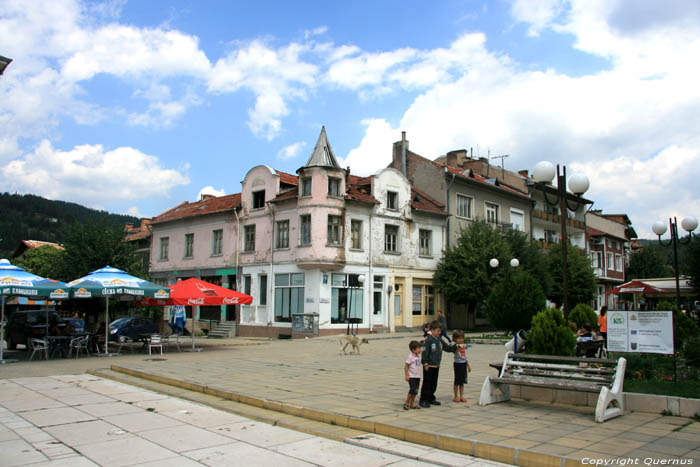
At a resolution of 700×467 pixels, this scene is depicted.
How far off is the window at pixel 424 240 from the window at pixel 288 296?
852 cm

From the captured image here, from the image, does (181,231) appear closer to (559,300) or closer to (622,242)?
(559,300)

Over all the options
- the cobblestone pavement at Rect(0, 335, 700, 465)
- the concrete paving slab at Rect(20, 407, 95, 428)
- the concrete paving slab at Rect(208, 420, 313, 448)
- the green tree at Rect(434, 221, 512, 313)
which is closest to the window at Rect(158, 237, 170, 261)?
the green tree at Rect(434, 221, 512, 313)

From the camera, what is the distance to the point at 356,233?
1259 inches

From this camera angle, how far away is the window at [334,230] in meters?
30.7

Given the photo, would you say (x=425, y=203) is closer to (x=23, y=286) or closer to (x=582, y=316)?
(x=582, y=316)

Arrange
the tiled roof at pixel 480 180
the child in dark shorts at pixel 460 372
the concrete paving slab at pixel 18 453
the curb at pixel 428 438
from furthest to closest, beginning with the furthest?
the tiled roof at pixel 480 180, the child in dark shorts at pixel 460 372, the concrete paving slab at pixel 18 453, the curb at pixel 428 438

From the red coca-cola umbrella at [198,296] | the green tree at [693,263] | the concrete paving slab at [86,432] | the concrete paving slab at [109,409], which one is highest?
the green tree at [693,263]

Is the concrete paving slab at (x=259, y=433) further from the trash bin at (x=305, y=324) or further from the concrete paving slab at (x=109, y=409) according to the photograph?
the trash bin at (x=305, y=324)

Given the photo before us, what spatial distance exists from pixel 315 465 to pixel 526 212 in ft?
135

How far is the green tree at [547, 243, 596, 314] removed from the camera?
39.7m

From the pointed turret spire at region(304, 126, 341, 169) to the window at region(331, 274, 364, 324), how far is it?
20.7 ft

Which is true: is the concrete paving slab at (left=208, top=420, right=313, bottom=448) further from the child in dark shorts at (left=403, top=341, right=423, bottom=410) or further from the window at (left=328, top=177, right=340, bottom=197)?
the window at (left=328, top=177, right=340, bottom=197)

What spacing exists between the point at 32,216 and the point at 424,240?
13071 centimetres

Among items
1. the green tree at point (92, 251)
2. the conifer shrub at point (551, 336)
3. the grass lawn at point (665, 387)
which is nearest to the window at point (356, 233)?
the green tree at point (92, 251)
